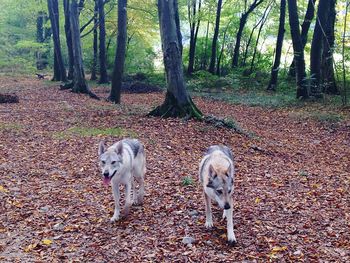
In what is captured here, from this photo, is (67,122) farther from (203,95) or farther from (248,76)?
(248,76)

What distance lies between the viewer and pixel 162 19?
1356cm

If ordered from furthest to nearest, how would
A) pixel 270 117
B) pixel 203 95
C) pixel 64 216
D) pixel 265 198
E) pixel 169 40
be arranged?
1. pixel 203 95
2. pixel 270 117
3. pixel 169 40
4. pixel 265 198
5. pixel 64 216

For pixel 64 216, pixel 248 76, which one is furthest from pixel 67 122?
pixel 248 76

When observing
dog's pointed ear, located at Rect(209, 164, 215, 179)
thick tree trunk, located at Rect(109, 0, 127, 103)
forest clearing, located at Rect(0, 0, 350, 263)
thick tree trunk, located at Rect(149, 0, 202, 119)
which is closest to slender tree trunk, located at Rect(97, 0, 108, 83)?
forest clearing, located at Rect(0, 0, 350, 263)

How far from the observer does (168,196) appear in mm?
7043

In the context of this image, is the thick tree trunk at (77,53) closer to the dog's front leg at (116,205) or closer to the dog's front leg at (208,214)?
the dog's front leg at (116,205)

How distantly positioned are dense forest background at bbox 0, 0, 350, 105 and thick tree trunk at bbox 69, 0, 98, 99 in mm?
4485

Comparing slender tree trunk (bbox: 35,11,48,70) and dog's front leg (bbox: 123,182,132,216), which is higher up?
slender tree trunk (bbox: 35,11,48,70)

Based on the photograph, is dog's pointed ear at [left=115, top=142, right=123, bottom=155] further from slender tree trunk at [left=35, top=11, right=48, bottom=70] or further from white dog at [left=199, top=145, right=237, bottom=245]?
slender tree trunk at [left=35, top=11, right=48, bottom=70]

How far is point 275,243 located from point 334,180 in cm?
409

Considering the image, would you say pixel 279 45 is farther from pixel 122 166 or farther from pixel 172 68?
pixel 122 166

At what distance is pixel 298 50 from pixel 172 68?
385 inches

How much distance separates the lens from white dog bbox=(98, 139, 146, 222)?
5.36m

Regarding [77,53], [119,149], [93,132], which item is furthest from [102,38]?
[119,149]
